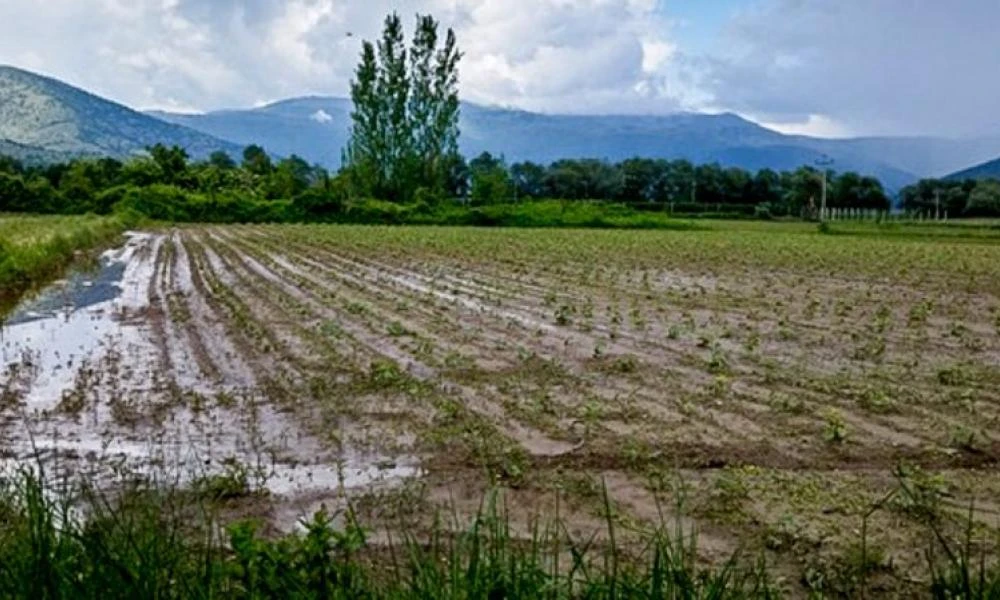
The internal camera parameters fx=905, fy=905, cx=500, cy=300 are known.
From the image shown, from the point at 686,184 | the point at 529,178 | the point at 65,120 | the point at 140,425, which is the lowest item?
the point at 140,425

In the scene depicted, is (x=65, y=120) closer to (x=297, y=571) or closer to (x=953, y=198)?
(x=953, y=198)

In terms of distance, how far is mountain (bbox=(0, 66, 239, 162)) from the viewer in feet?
442

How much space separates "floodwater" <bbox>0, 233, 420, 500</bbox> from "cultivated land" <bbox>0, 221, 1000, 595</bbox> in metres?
0.03

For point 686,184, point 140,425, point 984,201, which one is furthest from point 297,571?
point 984,201

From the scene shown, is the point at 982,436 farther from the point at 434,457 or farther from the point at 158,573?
the point at 158,573

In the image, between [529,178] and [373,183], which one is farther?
[529,178]

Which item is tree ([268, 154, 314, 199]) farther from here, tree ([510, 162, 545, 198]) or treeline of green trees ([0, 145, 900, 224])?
tree ([510, 162, 545, 198])

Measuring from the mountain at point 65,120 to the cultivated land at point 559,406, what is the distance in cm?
12769

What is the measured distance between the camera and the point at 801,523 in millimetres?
4254

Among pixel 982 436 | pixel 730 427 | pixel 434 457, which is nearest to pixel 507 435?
pixel 434 457

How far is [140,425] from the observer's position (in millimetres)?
6125

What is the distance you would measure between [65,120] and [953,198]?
5024 inches

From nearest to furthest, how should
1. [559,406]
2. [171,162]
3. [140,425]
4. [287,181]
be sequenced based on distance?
[140,425] < [559,406] < [171,162] < [287,181]

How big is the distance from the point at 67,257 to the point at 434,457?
17874 mm
